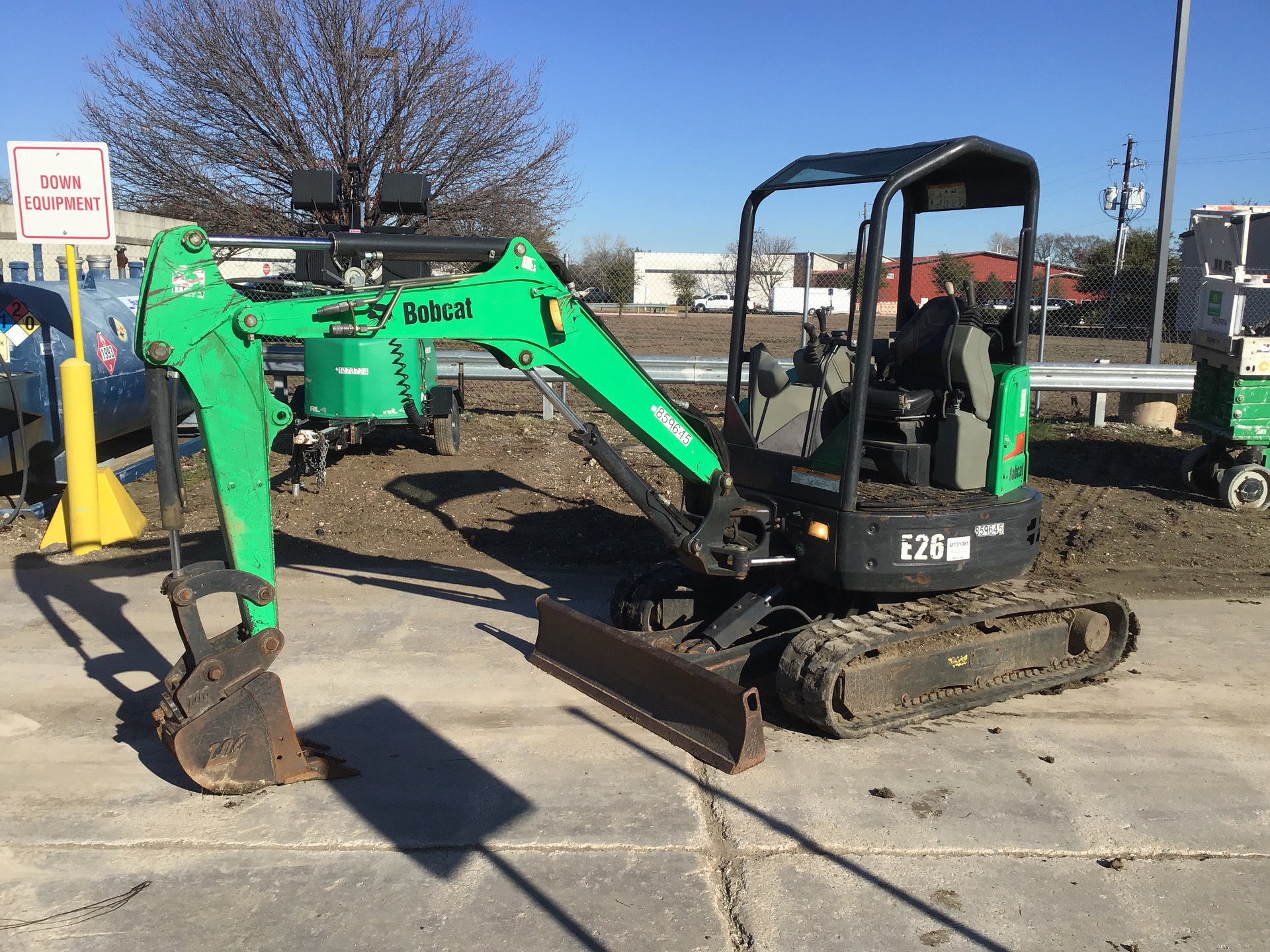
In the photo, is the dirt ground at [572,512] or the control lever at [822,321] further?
the dirt ground at [572,512]

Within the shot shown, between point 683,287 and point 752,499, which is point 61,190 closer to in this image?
point 752,499

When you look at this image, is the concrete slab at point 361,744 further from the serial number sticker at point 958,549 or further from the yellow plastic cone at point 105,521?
the serial number sticker at point 958,549

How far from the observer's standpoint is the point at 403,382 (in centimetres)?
960

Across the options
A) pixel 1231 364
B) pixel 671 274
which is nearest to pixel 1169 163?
pixel 1231 364

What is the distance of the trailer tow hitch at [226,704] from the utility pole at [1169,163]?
11.5m

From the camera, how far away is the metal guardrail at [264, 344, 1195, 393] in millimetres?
11633

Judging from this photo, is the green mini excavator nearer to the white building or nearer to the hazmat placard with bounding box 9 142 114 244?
the hazmat placard with bounding box 9 142 114 244

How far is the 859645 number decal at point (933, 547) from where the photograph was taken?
5328 mm

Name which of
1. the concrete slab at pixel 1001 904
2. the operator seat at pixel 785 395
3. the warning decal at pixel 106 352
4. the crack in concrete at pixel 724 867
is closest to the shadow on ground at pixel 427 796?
the crack in concrete at pixel 724 867

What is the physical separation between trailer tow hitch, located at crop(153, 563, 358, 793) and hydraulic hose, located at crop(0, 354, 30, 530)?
198 inches

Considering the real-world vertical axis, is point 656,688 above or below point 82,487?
below

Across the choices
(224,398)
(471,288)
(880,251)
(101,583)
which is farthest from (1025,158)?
(101,583)

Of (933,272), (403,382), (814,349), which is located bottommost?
(403,382)

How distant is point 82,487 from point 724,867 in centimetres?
638
